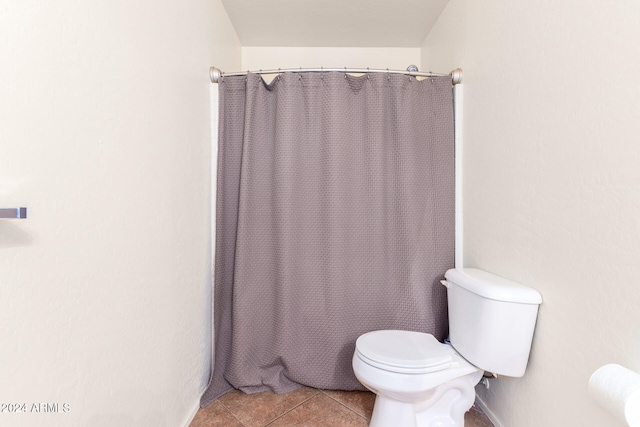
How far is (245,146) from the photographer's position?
5.27ft

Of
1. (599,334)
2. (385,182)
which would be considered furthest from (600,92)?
(385,182)

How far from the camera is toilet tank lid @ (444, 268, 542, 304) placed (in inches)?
42.3

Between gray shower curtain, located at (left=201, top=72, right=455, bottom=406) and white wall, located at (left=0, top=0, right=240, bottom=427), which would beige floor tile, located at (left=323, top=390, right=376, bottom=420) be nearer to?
gray shower curtain, located at (left=201, top=72, right=455, bottom=406)

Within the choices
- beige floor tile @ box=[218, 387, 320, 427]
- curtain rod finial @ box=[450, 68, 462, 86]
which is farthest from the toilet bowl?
curtain rod finial @ box=[450, 68, 462, 86]

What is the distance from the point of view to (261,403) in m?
1.53

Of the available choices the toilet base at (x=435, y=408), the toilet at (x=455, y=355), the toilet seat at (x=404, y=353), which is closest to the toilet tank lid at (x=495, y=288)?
the toilet at (x=455, y=355)

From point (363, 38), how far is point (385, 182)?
120 centimetres

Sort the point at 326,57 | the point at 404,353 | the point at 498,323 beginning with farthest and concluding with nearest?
the point at 326,57 → the point at 404,353 → the point at 498,323

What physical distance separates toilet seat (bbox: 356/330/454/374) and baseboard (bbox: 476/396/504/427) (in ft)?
1.35

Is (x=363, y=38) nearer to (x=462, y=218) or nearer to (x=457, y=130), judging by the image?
(x=457, y=130)

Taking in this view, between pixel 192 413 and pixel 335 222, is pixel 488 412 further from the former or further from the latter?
pixel 192 413

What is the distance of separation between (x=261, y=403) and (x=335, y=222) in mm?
1016

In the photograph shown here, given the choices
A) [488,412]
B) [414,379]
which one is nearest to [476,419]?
[488,412]

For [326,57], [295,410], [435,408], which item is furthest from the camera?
[326,57]
